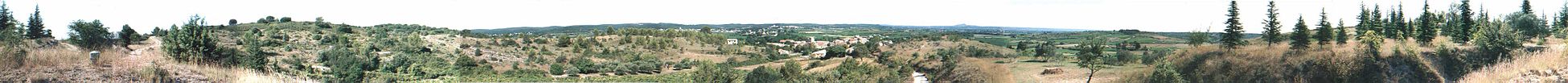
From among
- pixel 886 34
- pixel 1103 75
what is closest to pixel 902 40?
pixel 886 34

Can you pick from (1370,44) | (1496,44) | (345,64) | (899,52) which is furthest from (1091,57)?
(345,64)

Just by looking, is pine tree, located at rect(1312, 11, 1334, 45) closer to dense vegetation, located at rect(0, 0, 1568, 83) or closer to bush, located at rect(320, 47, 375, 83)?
dense vegetation, located at rect(0, 0, 1568, 83)

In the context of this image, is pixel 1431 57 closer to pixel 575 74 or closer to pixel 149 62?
pixel 575 74

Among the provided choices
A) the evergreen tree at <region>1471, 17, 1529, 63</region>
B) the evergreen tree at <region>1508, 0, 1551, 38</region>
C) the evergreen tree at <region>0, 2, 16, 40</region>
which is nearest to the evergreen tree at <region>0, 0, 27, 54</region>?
the evergreen tree at <region>0, 2, 16, 40</region>

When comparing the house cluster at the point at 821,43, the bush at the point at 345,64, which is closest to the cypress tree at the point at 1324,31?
the house cluster at the point at 821,43

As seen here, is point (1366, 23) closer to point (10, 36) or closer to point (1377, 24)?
point (1377, 24)

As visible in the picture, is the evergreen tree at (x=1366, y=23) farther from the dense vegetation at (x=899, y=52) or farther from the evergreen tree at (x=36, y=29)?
the evergreen tree at (x=36, y=29)
